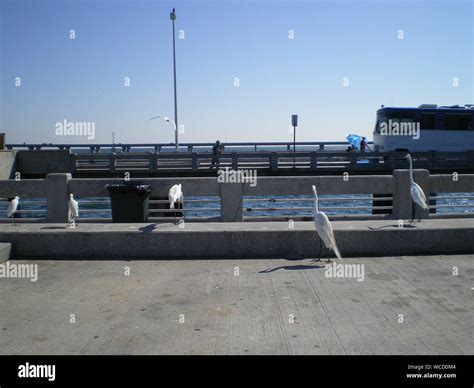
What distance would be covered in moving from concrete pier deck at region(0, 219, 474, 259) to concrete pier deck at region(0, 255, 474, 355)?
0.25m

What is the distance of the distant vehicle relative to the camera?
29375 millimetres

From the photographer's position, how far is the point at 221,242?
8359 mm

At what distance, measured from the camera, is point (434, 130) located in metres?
30.0

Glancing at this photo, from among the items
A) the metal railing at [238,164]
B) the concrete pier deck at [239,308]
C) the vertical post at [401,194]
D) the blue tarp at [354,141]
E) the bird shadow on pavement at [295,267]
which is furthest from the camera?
the blue tarp at [354,141]

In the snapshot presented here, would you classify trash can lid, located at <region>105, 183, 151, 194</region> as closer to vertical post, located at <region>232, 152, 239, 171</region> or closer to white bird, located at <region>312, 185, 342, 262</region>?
white bird, located at <region>312, 185, 342, 262</region>

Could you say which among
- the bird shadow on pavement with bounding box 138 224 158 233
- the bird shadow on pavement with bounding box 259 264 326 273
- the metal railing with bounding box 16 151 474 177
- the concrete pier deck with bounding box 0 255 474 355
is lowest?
the concrete pier deck with bounding box 0 255 474 355

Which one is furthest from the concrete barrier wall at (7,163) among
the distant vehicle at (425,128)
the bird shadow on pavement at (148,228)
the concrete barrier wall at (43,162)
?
the distant vehicle at (425,128)

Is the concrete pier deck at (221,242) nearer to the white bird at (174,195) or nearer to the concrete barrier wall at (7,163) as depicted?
the white bird at (174,195)

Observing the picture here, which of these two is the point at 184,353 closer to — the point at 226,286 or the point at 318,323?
the point at 318,323

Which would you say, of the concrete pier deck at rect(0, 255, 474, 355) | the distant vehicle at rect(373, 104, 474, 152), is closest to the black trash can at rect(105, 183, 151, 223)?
the concrete pier deck at rect(0, 255, 474, 355)

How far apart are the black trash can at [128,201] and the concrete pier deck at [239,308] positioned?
191cm

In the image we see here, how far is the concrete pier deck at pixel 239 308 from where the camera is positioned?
15.9ft

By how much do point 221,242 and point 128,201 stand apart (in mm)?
2468

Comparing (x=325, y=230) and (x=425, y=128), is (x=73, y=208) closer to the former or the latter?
(x=325, y=230)
